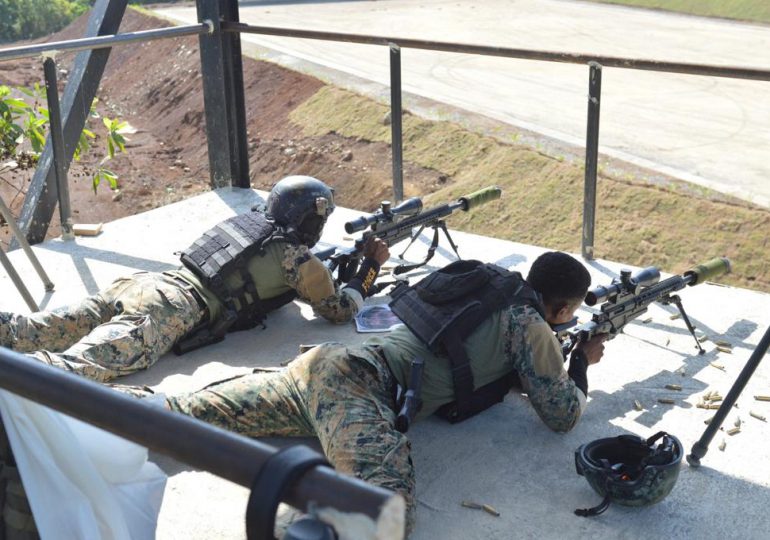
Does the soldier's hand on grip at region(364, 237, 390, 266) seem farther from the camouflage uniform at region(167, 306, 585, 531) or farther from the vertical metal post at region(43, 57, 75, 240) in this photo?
the vertical metal post at region(43, 57, 75, 240)

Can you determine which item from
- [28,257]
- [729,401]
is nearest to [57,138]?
[28,257]

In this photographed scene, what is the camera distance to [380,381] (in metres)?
3.76

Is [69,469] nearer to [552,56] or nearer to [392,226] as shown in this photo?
[392,226]

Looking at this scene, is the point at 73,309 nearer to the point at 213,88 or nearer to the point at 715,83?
the point at 213,88

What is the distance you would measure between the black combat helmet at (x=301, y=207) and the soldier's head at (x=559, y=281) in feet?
4.78

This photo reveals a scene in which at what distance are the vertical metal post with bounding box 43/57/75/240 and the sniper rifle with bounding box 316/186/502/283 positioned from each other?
196 centimetres

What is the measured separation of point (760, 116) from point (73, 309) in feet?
48.8

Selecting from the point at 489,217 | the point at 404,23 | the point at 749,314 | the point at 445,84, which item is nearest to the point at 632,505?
the point at 749,314

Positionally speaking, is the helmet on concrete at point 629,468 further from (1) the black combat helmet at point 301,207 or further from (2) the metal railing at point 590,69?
(2) the metal railing at point 590,69

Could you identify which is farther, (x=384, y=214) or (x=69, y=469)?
(x=384, y=214)

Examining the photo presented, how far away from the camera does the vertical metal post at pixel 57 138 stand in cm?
598

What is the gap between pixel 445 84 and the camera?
19.5 m

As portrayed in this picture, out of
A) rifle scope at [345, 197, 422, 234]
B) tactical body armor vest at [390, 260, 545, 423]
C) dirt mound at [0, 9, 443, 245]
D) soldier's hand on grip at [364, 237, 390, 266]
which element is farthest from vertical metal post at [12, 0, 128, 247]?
dirt mound at [0, 9, 443, 245]

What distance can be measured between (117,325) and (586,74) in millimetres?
17473
